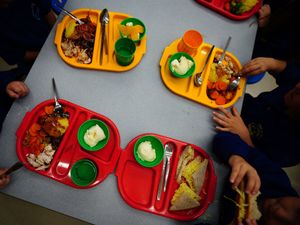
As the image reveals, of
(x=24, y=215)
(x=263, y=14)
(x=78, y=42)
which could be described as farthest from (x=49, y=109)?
(x=263, y=14)

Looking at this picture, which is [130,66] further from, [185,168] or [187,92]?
[185,168]

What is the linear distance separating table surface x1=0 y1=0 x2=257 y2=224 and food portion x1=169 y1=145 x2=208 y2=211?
6 centimetres

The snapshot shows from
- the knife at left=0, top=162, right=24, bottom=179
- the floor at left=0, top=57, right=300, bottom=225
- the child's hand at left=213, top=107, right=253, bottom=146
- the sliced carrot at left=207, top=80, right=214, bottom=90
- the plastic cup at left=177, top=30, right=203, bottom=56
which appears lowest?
the floor at left=0, top=57, right=300, bottom=225

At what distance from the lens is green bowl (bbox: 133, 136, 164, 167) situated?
88cm

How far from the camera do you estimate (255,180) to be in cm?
85

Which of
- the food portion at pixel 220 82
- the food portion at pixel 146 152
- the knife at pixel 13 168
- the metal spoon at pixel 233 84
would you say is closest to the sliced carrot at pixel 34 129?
the knife at pixel 13 168

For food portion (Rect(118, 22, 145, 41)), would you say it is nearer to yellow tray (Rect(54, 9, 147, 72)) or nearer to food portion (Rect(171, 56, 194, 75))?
yellow tray (Rect(54, 9, 147, 72))

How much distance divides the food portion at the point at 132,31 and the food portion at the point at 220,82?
1.22 ft

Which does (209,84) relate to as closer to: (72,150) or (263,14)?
(263,14)

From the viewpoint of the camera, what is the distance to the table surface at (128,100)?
85 centimetres

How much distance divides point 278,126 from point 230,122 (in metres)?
0.31

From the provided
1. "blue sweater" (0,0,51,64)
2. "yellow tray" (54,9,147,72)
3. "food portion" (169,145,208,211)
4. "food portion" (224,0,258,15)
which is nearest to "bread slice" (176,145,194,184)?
"food portion" (169,145,208,211)

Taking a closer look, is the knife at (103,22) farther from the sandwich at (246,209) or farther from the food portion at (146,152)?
the sandwich at (246,209)

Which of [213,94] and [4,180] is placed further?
[213,94]
